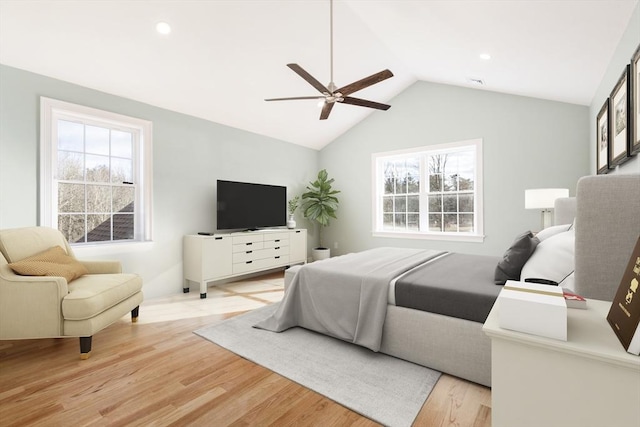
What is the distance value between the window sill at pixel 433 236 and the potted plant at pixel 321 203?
0.96 m

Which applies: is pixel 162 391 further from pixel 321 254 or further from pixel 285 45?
pixel 321 254

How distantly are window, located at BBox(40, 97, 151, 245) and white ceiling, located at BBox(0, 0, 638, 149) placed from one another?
16.4 inches

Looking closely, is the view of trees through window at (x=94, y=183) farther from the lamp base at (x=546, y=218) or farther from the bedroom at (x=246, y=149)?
the lamp base at (x=546, y=218)

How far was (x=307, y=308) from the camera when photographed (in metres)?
2.72

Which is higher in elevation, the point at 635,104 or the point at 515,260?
the point at 635,104

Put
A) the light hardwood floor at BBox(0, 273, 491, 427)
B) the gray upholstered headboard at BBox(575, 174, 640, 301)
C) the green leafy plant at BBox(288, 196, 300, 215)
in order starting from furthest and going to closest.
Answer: the green leafy plant at BBox(288, 196, 300, 215), the light hardwood floor at BBox(0, 273, 491, 427), the gray upholstered headboard at BBox(575, 174, 640, 301)

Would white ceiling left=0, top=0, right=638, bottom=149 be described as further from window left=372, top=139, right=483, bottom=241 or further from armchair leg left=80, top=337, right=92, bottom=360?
armchair leg left=80, top=337, right=92, bottom=360

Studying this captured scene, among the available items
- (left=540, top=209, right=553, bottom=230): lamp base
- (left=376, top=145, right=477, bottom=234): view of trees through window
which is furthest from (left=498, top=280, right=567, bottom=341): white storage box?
(left=376, top=145, right=477, bottom=234): view of trees through window

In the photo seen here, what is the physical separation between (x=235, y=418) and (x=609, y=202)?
207 cm

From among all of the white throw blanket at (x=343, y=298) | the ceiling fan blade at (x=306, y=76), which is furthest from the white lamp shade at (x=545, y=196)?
the ceiling fan blade at (x=306, y=76)

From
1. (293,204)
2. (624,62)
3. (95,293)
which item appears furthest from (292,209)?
(624,62)

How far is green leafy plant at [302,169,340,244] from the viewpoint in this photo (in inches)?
233

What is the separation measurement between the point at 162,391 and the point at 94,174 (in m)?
2.80

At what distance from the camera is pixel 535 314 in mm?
919
